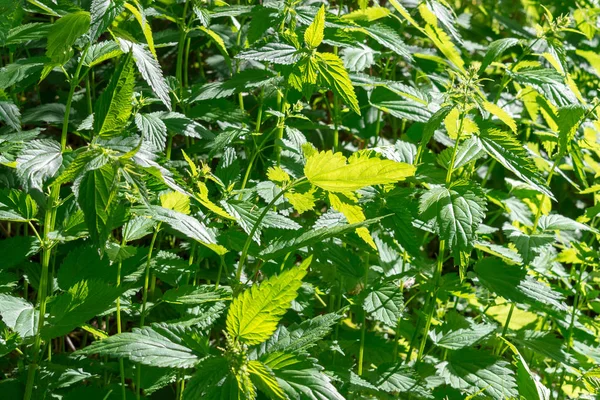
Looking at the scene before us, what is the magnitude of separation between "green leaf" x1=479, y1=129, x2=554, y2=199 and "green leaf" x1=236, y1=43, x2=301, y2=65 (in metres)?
0.47

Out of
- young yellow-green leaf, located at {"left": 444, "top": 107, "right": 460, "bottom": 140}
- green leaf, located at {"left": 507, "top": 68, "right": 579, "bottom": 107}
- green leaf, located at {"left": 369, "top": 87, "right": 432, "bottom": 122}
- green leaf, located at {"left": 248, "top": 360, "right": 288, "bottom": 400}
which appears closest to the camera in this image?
green leaf, located at {"left": 248, "top": 360, "right": 288, "bottom": 400}

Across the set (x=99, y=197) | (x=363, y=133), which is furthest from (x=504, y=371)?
(x=99, y=197)

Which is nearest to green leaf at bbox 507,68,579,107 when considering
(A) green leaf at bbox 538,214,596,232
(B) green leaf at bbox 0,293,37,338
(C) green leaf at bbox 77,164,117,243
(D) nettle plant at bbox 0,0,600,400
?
(D) nettle plant at bbox 0,0,600,400

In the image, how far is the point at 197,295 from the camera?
56.1 inches

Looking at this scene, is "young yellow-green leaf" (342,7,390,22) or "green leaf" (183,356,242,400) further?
"young yellow-green leaf" (342,7,390,22)

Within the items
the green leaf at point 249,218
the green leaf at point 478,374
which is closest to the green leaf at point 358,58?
the green leaf at point 249,218

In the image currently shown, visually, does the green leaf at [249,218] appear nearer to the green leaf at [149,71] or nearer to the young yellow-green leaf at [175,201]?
Result: the young yellow-green leaf at [175,201]

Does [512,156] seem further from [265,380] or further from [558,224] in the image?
[265,380]

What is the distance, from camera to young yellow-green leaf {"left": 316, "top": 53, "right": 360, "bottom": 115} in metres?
1.44

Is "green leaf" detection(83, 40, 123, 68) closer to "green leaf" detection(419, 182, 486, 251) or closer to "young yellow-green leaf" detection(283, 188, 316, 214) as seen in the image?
"young yellow-green leaf" detection(283, 188, 316, 214)

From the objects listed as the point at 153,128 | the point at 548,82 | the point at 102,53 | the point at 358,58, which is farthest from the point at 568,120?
the point at 102,53

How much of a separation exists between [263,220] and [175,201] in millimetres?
192

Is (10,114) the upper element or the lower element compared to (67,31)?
lower

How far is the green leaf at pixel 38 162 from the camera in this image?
46.3 inches
